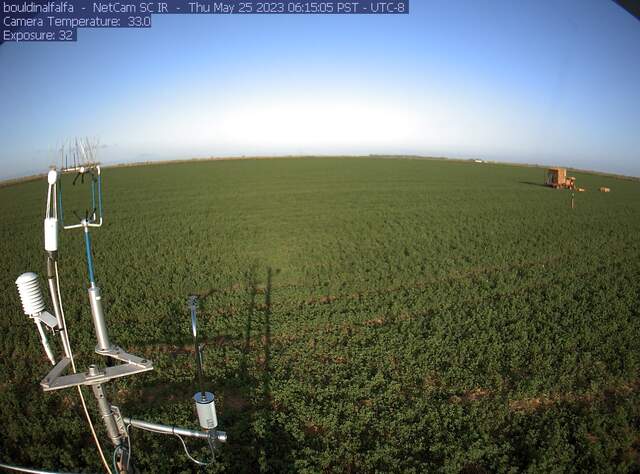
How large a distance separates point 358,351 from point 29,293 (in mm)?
5343

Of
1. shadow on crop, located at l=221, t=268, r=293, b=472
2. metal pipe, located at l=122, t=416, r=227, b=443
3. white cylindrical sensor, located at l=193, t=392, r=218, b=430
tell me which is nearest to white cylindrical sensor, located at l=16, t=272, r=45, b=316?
metal pipe, located at l=122, t=416, r=227, b=443

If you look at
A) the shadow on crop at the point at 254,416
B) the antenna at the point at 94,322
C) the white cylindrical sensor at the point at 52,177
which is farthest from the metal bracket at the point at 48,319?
the shadow on crop at the point at 254,416

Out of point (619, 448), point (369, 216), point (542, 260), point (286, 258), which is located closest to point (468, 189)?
point (369, 216)

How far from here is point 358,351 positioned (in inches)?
274

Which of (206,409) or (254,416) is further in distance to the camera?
(254,416)

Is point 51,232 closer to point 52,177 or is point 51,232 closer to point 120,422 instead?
point 52,177

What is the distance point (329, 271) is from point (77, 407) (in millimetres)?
7453

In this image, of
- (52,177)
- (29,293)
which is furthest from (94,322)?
(52,177)

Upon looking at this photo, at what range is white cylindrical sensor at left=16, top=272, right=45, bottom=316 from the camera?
2.81 meters

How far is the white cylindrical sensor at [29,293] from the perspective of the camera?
281cm

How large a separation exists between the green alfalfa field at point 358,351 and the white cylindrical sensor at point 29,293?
85 cm

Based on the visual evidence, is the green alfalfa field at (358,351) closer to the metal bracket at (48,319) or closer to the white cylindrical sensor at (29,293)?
the metal bracket at (48,319)

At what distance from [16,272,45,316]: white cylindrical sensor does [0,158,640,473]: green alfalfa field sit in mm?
850

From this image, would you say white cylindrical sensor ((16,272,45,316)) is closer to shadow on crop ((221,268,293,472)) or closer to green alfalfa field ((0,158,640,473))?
green alfalfa field ((0,158,640,473))
